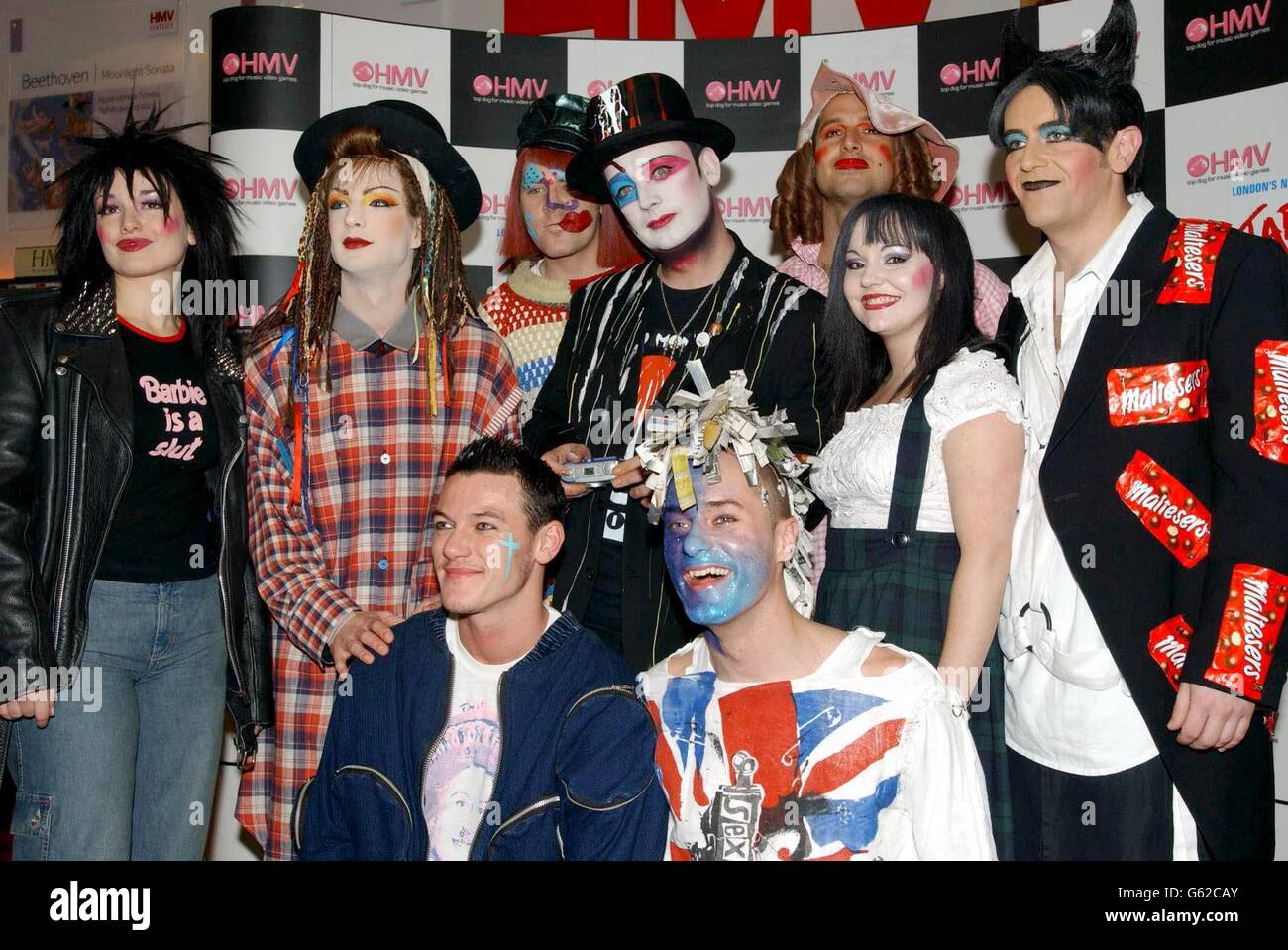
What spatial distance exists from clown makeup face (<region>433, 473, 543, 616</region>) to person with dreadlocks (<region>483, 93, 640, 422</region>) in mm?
1162

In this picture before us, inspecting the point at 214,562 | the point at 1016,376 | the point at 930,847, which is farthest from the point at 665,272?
the point at 930,847

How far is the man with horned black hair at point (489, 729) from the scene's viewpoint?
255 cm

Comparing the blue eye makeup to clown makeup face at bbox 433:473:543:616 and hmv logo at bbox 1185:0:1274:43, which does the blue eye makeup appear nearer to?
clown makeup face at bbox 433:473:543:616

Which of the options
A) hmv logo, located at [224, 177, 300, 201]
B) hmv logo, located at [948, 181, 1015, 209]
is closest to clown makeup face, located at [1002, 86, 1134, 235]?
hmv logo, located at [948, 181, 1015, 209]

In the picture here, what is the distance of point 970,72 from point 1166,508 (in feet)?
9.17

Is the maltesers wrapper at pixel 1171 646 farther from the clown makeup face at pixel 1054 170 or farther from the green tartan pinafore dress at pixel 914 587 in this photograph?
the clown makeup face at pixel 1054 170

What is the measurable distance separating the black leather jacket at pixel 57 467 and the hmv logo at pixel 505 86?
2.34m

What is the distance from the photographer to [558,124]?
4.04 meters

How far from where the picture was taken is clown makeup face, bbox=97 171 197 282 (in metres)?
3.24

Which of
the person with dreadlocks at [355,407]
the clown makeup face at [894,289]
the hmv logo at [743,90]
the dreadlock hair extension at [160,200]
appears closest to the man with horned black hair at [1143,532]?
the clown makeup face at [894,289]

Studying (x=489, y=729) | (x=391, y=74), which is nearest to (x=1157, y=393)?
(x=489, y=729)

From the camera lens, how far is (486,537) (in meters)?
2.77

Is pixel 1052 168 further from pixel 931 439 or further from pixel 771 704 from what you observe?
pixel 771 704

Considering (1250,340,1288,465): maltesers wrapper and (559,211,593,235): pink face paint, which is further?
(559,211,593,235): pink face paint
